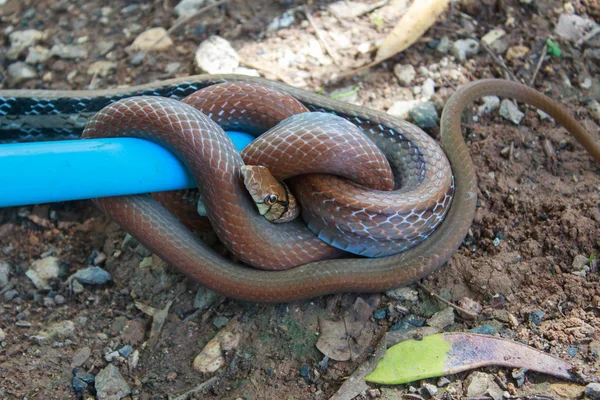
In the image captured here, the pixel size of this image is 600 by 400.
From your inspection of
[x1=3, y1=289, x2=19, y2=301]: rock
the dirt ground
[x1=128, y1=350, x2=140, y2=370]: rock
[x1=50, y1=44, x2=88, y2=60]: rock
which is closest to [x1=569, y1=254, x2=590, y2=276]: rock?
the dirt ground

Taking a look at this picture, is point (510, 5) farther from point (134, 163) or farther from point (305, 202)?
point (134, 163)

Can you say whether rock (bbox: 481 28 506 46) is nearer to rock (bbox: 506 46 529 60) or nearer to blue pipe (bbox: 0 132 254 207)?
rock (bbox: 506 46 529 60)

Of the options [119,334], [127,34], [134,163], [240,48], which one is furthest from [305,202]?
[127,34]

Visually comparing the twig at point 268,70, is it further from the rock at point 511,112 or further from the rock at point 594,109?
the rock at point 594,109

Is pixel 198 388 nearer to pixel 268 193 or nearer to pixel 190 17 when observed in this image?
pixel 268 193

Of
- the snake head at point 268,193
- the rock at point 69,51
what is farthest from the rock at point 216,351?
the rock at point 69,51

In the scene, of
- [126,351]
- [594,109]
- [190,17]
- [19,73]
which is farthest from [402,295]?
[19,73]
